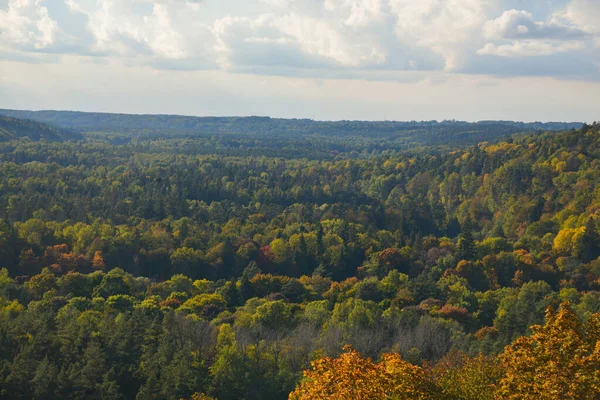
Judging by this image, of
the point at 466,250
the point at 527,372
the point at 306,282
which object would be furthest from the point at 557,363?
the point at 466,250

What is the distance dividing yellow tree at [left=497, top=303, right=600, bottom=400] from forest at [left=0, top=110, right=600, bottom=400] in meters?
0.06

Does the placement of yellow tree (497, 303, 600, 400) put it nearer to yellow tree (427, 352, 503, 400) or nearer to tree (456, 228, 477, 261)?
yellow tree (427, 352, 503, 400)

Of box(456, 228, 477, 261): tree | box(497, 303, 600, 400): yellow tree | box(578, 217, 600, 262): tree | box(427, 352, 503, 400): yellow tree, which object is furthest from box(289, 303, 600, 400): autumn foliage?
box(578, 217, 600, 262): tree

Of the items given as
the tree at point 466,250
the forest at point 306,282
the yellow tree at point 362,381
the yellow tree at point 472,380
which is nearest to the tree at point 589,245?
the forest at point 306,282

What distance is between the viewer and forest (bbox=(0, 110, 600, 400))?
28531mm

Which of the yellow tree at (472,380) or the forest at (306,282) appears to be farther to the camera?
the forest at (306,282)

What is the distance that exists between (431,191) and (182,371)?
13540cm

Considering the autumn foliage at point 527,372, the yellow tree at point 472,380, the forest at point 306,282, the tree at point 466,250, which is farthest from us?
the tree at point 466,250

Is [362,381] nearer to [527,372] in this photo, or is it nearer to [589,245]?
[527,372]

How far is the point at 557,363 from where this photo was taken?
741 inches

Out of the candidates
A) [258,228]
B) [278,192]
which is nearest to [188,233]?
[258,228]

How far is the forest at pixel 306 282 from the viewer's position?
28531 millimetres

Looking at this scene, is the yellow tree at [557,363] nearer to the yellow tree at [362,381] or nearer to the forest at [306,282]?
the forest at [306,282]

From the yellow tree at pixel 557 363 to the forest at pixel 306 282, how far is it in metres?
0.06
